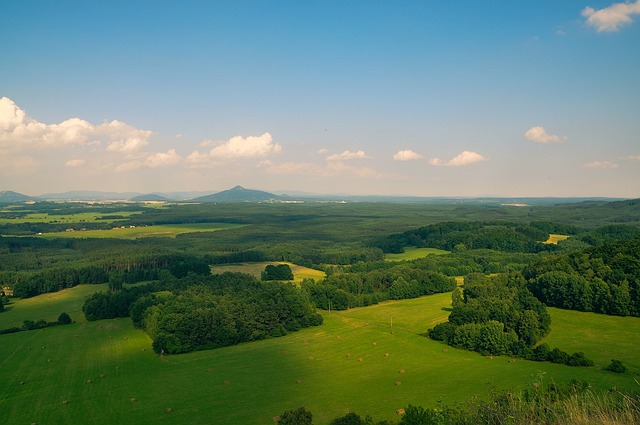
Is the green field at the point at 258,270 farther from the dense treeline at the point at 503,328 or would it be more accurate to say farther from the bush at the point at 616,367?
the bush at the point at 616,367

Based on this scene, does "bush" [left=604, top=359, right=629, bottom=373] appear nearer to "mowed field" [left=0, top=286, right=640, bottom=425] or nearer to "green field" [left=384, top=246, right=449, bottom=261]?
"mowed field" [left=0, top=286, right=640, bottom=425]

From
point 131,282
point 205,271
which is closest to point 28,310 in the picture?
point 131,282

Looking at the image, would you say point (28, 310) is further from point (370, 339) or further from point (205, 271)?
point (370, 339)

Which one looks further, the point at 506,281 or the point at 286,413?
the point at 506,281

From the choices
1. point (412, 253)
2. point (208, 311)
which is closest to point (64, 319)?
point (208, 311)

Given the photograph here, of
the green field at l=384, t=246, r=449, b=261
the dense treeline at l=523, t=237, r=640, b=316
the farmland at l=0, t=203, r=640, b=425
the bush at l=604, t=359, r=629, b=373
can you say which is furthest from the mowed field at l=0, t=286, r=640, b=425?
the green field at l=384, t=246, r=449, b=261
